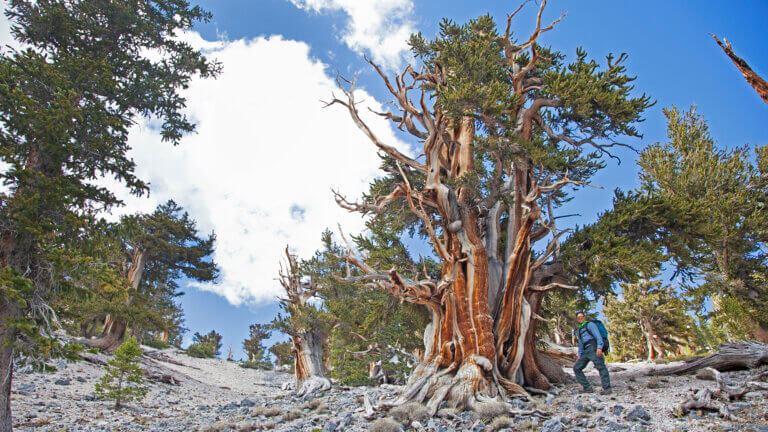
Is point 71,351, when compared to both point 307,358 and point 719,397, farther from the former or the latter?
point 307,358

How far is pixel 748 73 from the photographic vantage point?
2641mm

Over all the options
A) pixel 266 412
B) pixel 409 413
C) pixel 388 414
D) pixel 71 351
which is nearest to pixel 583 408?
pixel 409 413

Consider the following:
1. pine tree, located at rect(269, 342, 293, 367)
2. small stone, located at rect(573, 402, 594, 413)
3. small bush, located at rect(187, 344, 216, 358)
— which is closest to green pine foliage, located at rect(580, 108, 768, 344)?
small stone, located at rect(573, 402, 594, 413)

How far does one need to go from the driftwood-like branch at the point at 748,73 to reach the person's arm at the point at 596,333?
5051 millimetres

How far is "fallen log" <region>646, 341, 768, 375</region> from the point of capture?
634 cm

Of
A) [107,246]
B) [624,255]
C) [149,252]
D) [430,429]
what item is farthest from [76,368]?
[624,255]

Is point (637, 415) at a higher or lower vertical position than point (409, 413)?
higher

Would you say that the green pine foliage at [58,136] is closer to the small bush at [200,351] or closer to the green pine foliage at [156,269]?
the green pine foliage at [156,269]

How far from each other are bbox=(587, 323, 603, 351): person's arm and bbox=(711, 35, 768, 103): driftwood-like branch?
5051mm

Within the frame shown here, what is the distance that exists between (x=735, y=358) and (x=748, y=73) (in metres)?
6.29

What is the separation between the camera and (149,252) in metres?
19.9

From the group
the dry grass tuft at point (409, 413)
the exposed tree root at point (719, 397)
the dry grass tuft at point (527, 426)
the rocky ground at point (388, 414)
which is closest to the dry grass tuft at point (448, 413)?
the rocky ground at point (388, 414)

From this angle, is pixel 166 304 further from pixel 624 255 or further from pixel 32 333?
pixel 624 255

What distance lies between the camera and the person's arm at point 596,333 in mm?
6512
